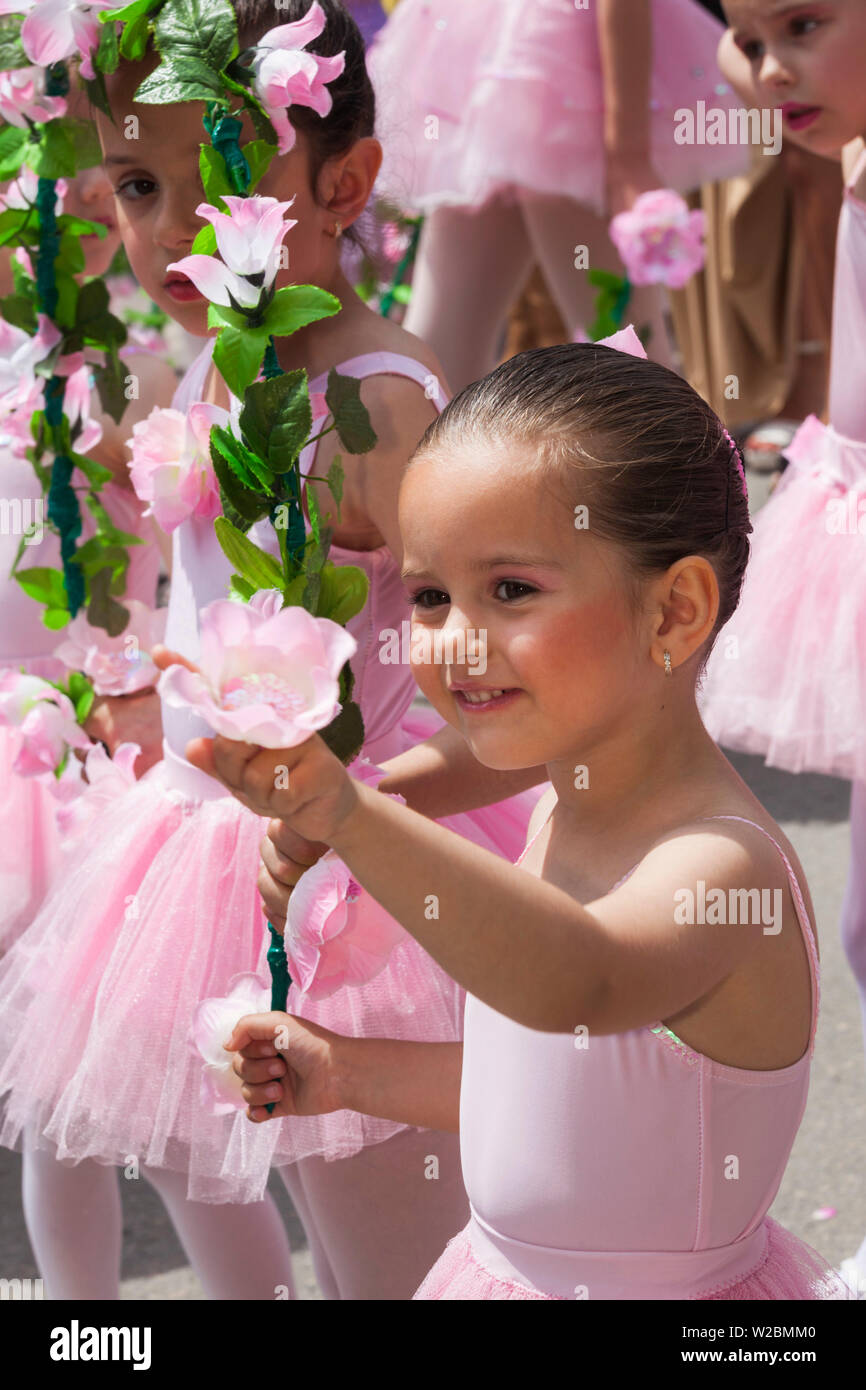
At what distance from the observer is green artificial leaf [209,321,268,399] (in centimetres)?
136

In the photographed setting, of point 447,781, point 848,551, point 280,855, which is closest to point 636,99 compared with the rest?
point 848,551

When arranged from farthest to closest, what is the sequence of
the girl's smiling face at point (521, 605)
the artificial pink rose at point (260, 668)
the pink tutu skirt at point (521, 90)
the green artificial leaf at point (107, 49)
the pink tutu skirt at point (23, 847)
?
the pink tutu skirt at point (521, 90)
the pink tutu skirt at point (23, 847)
the green artificial leaf at point (107, 49)
the girl's smiling face at point (521, 605)
the artificial pink rose at point (260, 668)

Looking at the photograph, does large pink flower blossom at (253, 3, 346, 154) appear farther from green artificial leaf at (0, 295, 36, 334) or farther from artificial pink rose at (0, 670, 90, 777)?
artificial pink rose at (0, 670, 90, 777)

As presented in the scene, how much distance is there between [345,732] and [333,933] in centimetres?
18

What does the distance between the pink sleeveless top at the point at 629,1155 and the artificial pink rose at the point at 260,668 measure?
391mm

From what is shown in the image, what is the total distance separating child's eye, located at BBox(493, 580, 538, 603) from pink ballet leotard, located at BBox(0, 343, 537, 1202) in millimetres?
513

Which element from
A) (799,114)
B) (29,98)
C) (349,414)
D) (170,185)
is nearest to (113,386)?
(29,98)

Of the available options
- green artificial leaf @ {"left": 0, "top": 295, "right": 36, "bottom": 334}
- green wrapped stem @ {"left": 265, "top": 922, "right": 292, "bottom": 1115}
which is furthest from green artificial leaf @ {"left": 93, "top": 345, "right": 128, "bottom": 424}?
green wrapped stem @ {"left": 265, "top": 922, "right": 292, "bottom": 1115}

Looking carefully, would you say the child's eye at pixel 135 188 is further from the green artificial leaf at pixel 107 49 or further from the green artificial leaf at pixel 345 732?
the green artificial leaf at pixel 345 732

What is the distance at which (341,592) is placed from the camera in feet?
4.23

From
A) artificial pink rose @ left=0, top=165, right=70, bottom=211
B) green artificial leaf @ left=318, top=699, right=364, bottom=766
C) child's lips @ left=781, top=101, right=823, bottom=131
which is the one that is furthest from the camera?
child's lips @ left=781, top=101, right=823, bottom=131

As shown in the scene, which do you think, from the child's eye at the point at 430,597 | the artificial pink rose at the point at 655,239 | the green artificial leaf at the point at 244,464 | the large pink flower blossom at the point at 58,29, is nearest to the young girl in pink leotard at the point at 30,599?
the large pink flower blossom at the point at 58,29

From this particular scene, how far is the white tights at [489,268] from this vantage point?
4.09 m

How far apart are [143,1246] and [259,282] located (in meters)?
1.71
